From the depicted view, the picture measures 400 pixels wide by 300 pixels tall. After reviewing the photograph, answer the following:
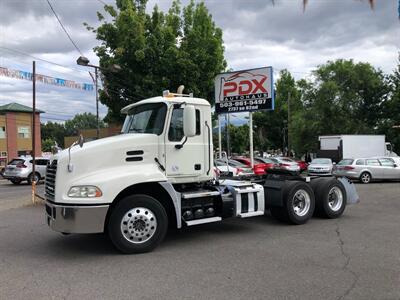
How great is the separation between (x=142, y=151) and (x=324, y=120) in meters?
42.9

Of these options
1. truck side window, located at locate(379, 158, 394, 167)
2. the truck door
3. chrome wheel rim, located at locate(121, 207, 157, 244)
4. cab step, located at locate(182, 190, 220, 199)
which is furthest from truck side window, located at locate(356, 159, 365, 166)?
chrome wheel rim, located at locate(121, 207, 157, 244)

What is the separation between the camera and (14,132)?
2411 inches

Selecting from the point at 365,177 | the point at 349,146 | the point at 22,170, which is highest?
the point at 349,146

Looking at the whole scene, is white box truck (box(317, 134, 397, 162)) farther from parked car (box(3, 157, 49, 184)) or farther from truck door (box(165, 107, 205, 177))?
truck door (box(165, 107, 205, 177))

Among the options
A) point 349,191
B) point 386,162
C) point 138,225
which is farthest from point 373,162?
point 138,225

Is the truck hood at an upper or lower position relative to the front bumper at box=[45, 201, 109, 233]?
upper

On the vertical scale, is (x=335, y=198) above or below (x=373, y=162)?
below

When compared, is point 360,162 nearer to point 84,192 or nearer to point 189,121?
point 189,121

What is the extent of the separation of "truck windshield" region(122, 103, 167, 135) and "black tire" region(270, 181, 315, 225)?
3.38m

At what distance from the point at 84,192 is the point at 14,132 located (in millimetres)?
59900

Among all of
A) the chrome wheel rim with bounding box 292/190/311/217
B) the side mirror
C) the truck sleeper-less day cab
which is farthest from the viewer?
the chrome wheel rim with bounding box 292/190/311/217

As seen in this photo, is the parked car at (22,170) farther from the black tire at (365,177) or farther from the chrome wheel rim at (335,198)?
the chrome wheel rim at (335,198)

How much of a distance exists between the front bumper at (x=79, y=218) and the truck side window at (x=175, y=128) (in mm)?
1803

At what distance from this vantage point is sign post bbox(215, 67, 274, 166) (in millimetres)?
14383
